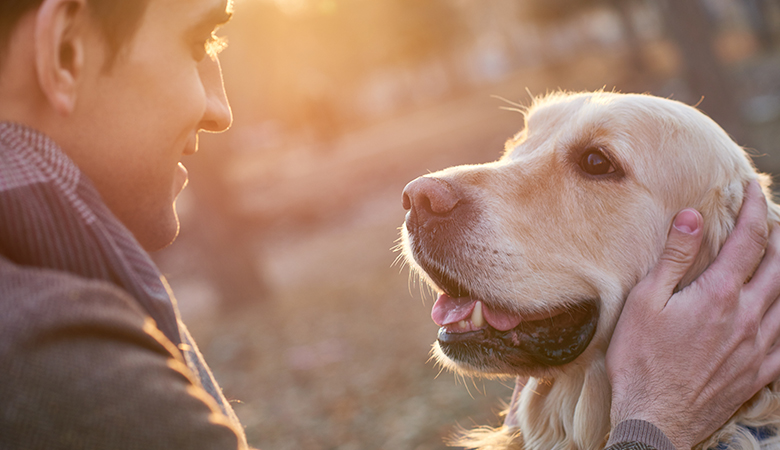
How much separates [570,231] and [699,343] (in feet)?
2.17

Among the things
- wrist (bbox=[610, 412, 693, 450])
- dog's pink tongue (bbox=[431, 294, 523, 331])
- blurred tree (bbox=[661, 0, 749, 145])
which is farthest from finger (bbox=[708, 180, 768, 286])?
blurred tree (bbox=[661, 0, 749, 145])

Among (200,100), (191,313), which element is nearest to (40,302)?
(200,100)

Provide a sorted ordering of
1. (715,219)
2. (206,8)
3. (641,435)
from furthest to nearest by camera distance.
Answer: (715,219) → (641,435) → (206,8)

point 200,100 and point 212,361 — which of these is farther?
point 212,361

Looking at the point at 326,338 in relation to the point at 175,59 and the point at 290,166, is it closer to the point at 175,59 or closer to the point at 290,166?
the point at 175,59

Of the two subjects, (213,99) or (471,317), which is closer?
(213,99)

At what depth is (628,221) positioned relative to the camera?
2.27m

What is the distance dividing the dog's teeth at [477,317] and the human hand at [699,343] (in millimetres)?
504

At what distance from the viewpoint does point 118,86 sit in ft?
4.59

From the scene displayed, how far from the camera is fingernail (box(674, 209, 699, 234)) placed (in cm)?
206

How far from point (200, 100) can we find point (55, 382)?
0.88 meters

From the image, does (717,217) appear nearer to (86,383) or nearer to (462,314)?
(462,314)

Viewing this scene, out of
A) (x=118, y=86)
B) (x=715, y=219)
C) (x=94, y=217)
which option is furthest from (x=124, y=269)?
(x=715, y=219)

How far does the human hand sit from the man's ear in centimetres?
186
